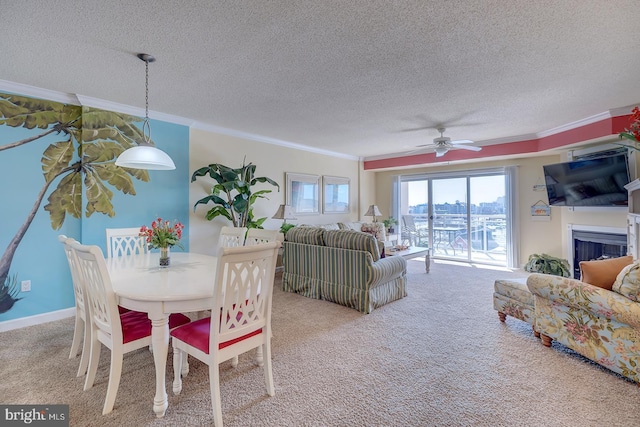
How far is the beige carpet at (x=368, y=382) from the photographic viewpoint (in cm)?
174

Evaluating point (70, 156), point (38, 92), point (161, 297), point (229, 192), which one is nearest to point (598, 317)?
point (161, 297)

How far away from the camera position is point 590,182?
14.2ft

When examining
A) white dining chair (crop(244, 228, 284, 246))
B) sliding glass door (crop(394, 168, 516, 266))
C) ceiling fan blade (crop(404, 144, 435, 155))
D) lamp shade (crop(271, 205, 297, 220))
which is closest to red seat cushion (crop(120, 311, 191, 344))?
white dining chair (crop(244, 228, 284, 246))

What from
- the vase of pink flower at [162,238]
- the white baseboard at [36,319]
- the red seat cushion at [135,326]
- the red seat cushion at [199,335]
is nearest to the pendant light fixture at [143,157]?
the vase of pink flower at [162,238]

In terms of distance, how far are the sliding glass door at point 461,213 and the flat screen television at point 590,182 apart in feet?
3.25

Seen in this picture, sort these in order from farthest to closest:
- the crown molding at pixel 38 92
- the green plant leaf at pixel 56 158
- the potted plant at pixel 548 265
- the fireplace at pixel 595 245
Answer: the potted plant at pixel 548 265 → the fireplace at pixel 595 245 → the green plant leaf at pixel 56 158 → the crown molding at pixel 38 92

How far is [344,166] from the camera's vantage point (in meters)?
6.90

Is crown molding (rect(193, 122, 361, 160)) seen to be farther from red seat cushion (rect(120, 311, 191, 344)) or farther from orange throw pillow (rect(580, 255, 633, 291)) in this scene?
orange throw pillow (rect(580, 255, 633, 291))

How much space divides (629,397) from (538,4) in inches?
99.9

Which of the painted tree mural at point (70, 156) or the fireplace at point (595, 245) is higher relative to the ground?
the painted tree mural at point (70, 156)

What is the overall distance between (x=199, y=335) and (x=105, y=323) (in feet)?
1.96

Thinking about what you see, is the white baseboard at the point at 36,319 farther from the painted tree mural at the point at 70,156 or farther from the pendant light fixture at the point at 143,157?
the pendant light fixture at the point at 143,157

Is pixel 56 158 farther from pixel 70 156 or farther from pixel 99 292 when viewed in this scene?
pixel 99 292

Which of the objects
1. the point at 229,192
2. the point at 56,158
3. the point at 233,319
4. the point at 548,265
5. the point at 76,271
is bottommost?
the point at 548,265
